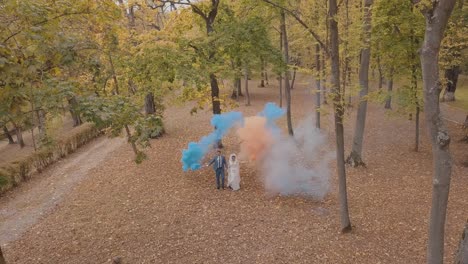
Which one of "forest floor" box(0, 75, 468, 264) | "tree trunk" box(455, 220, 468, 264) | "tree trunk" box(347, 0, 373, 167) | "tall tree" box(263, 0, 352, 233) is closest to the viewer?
"tree trunk" box(455, 220, 468, 264)

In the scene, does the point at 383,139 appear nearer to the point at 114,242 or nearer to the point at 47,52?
the point at 114,242

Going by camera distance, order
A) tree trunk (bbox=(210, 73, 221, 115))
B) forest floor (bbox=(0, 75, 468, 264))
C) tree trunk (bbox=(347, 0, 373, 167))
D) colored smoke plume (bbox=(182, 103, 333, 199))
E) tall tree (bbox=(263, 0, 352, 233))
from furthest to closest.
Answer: tree trunk (bbox=(210, 73, 221, 115)) < tree trunk (bbox=(347, 0, 373, 167)) < colored smoke plume (bbox=(182, 103, 333, 199)) < forest floor (bbox=(0, 75, 468, 264)) < tall tree (bbox=(263, 0, 352, 233))

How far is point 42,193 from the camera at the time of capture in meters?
13.2

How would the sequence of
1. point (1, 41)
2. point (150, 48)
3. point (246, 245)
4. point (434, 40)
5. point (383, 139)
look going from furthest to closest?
1. point (383, 139)
2. point (150, 48)
3. point (246, 245)
4. point (1, 41)
5. point (434, 40)

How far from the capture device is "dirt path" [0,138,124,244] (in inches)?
425

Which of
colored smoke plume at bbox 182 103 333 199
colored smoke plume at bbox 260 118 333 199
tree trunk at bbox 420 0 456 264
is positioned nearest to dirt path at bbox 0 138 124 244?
colored smoke plume at bbox 182 103 333 199

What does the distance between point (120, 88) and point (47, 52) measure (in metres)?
8.10

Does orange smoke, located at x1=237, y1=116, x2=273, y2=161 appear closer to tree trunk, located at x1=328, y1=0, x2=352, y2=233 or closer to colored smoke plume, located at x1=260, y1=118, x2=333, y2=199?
colored smoke plume, located at x1=260, y1=118, x2=333, y2=199

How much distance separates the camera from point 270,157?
1411cm

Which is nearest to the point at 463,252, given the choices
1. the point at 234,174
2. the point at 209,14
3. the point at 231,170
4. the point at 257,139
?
the point at 234,174

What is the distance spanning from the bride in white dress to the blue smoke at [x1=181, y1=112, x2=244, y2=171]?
6.28ft

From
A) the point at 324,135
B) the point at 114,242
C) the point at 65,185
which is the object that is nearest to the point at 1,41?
the point at 114,242

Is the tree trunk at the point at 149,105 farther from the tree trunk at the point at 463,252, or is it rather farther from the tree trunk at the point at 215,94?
the tree trunk at the point at 463,252

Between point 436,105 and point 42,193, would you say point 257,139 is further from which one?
point 436,105
